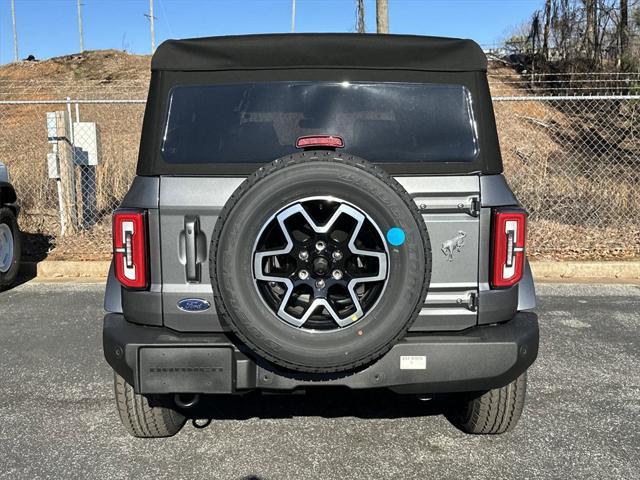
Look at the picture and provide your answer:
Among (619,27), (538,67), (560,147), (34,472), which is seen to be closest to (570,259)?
(34,472)

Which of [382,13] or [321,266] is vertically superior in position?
[382,13]

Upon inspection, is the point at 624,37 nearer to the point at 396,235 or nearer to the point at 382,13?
the point at 382,13

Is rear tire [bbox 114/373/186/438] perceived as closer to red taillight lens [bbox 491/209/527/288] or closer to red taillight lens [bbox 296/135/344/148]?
red taillight lens [bbox 296/135/344/148]

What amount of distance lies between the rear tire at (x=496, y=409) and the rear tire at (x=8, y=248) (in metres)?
5.38

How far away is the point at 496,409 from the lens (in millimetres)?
3129

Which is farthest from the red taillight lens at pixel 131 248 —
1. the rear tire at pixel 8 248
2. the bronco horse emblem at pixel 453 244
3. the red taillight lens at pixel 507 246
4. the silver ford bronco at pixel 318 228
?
the rear tire at pixel 8 248

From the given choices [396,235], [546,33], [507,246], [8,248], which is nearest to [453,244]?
[507,246]

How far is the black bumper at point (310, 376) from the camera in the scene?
258cm

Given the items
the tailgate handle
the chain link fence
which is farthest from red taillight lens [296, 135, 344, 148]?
the chain link fence

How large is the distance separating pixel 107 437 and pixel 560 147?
16289mm

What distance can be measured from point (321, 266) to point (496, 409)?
1.36 meters

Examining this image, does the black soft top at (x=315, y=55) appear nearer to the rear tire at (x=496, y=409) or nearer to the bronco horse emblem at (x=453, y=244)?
the bronco horse emblem at (x=453, y=244)

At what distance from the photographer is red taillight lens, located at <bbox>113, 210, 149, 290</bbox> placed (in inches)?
105

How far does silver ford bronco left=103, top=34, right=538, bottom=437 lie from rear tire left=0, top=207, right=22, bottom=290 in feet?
14.1
